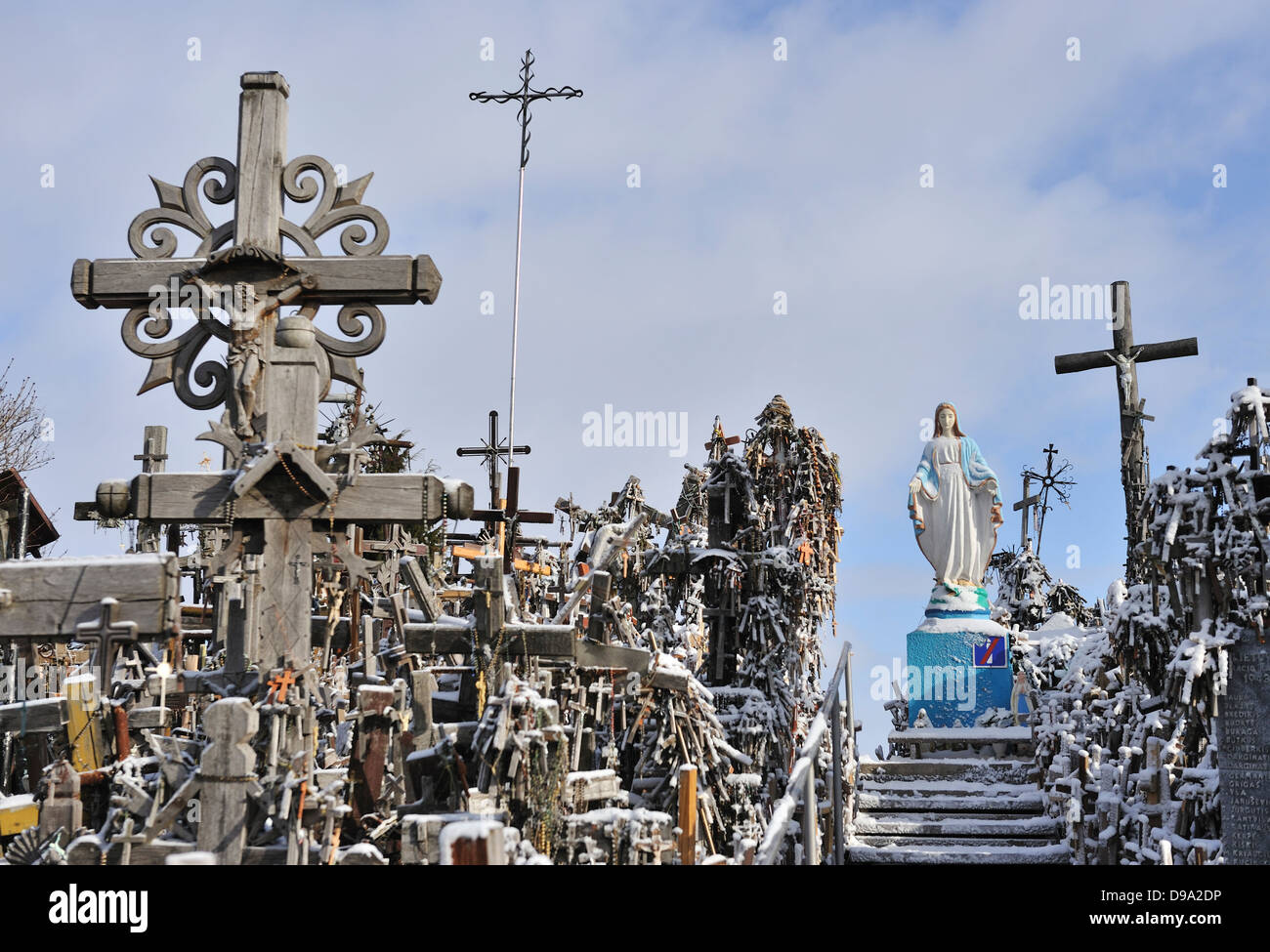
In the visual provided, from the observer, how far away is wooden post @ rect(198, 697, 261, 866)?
608 cm

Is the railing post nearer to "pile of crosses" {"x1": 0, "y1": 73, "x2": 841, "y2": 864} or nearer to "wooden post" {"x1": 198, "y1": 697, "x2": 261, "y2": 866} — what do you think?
"pile of crosses" {"x1": 0, "y1": 73, "x2": 841, "y2": 864}

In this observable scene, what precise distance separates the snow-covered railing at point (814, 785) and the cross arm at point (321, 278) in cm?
397

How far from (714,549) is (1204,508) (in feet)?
16.9

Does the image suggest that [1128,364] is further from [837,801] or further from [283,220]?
[283,220]

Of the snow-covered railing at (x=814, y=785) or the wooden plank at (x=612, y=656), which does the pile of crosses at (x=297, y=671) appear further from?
the snow-covered railing at (x=814, y=785)

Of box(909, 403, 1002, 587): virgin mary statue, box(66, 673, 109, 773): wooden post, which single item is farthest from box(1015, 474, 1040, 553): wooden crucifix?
box(66, 673, 109, 773): wooden post

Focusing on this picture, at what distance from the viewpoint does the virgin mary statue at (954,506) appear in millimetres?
16734

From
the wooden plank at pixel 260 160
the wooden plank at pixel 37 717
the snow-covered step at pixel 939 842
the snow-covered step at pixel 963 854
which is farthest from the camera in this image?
the snow-covered step at pixel 939 842

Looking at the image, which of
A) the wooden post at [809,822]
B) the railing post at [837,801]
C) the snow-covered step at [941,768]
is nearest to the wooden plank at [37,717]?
the wooden post at [809,822]

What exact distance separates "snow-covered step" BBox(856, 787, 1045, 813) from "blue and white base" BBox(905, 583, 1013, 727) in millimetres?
4274

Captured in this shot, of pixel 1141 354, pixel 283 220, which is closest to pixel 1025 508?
pixel 1141 354

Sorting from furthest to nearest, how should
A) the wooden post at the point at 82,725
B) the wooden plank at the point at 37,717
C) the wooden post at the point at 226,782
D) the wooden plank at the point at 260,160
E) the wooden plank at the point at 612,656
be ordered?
the wooden plank at the point at 612,656 → the wooden plank at the point at 37,717 → the wooden post at the point at 82,725 → the wooden plank at the point at 260,160 → the wooden post at the point at 226,782

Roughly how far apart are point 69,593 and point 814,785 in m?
5.57
